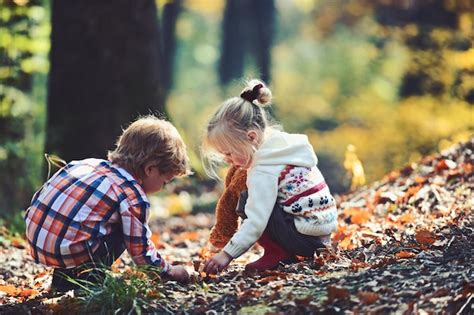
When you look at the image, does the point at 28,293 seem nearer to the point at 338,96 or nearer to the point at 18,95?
the point at 18,95

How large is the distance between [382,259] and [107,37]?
16.2ft

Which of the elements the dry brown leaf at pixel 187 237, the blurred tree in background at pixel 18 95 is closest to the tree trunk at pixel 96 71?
the blurred tree in background at pixel 18 95

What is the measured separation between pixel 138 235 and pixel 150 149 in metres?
0.49

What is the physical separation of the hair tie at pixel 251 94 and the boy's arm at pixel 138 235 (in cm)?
87

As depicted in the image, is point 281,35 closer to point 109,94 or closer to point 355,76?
point 355,76

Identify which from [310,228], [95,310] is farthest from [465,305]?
[95,310]

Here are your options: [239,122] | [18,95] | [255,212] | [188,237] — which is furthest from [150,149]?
[18,95]

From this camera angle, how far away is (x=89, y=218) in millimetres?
4102

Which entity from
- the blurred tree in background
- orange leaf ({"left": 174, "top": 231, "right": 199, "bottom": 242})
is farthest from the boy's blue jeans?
the blurred tree in background

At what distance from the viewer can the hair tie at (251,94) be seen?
14.5 feet

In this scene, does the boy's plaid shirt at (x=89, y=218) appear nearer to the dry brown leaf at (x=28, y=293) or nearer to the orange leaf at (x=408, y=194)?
the dry brown leaf at (x=28, y=293)

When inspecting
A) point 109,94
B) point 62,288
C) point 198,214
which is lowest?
point 198,214

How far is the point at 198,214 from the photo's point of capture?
1045 centimetres

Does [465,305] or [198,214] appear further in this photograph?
[198,214]
